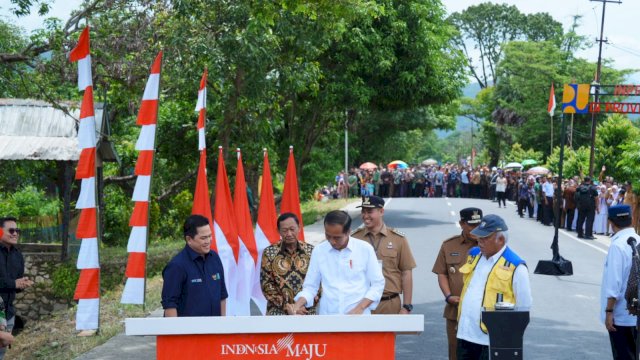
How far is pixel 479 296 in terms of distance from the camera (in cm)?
621

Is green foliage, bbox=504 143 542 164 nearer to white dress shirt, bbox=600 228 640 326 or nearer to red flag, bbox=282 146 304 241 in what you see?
red flag, bbox=282 146 304 241

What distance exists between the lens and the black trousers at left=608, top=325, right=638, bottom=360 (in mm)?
7516

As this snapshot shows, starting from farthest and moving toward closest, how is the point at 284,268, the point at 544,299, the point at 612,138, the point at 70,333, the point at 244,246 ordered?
the point at 612,138 → the point at 544,299 → the point at 70,333 → the point at 244,246 → the point at 284,268

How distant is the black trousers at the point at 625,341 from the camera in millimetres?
7516

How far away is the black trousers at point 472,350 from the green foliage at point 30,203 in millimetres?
20664

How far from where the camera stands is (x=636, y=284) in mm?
7090

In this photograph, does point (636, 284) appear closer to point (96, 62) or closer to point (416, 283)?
point (416, 283)

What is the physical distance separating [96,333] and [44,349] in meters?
1.54

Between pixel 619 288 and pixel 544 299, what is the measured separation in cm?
744

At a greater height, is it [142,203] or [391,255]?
[142,203]

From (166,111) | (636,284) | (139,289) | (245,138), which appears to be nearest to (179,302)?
(636,284)

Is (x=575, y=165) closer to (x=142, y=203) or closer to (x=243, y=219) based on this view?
(x=243, y=219)

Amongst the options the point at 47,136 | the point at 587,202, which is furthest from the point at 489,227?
the point at 587,202

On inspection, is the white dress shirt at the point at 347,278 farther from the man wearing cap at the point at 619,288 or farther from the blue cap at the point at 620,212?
the blue cap at the point at 620,212
